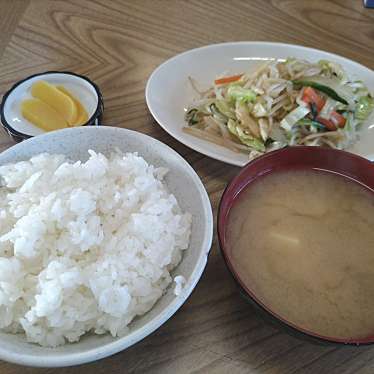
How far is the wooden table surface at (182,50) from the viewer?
1.16 m

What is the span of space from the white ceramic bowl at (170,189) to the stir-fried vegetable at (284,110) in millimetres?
417

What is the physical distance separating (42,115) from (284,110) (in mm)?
1030

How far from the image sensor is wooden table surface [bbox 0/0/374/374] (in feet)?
3.79

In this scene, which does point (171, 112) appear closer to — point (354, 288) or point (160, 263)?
point (160, 263)

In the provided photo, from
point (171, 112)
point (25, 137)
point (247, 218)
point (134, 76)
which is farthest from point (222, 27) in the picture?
point (247, 218)

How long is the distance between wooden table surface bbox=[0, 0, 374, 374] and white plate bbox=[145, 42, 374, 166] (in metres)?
0.08

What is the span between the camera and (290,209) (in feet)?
4.40

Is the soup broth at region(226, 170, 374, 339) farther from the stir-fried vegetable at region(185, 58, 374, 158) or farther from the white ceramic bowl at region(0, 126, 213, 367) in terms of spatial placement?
the stir-fried vegetable at region(185, 58, 374, 158)

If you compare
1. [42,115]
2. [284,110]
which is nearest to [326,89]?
[284,110]

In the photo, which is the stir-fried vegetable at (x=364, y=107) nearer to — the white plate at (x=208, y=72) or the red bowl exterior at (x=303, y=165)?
the white plate at (x=208, y=72)

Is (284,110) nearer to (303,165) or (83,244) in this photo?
(303,165)

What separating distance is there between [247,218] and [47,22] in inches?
71.2

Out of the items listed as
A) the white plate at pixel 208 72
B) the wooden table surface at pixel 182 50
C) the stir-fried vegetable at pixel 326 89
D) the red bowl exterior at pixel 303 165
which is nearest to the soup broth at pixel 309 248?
the red bowl exterior at pixel 303 165

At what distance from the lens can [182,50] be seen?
227 centimetres
